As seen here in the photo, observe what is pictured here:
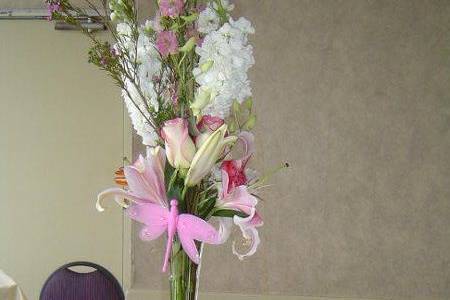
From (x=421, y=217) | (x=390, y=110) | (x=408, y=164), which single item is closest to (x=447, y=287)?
(x=421, y=217)

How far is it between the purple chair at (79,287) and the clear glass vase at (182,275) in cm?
64

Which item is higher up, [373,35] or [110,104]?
[373,35]

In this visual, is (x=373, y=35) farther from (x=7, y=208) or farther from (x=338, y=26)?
(x=7, y=208)

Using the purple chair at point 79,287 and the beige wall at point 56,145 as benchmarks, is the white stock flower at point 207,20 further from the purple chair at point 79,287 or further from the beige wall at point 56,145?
the beige wall at point 56,145

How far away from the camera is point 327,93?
246 centimetres

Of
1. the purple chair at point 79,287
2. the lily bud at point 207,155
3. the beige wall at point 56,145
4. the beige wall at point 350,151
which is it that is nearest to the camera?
the lily bud at point 207,155

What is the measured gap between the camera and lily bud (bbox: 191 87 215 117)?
73 cm

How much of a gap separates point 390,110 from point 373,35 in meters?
0.42

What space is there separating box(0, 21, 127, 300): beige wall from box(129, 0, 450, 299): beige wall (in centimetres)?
53

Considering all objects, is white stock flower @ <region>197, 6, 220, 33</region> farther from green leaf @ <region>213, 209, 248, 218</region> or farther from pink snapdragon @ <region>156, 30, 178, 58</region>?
green leaf @ <region>213, 209, 248, 218</region>

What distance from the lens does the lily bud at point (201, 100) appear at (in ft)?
2.40

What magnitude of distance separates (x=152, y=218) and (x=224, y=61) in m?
0.28

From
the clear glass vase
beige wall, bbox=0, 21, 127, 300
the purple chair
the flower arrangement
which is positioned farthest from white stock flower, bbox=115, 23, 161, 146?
beige wall, bbox=0, 21, 127, 300

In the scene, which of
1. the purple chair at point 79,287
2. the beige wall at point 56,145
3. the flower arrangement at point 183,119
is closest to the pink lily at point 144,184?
the flower arrangement at point 183,119
